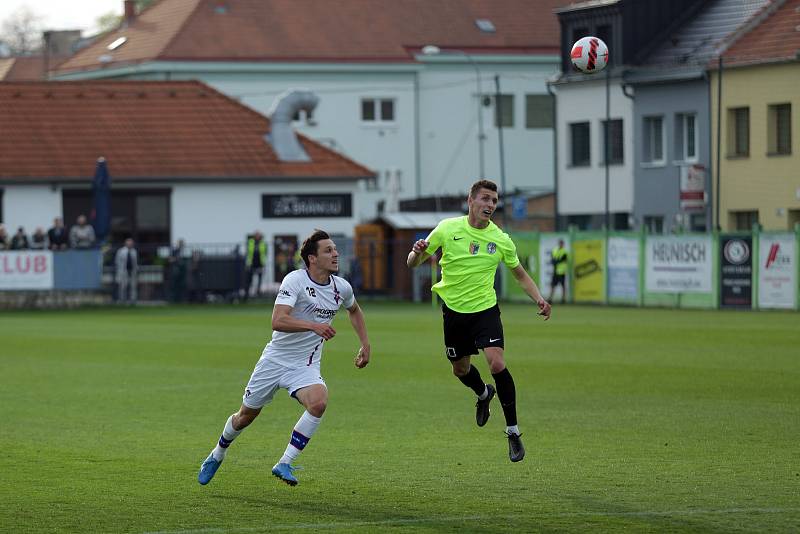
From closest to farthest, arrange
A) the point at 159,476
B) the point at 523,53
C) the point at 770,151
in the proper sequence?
the point at 159,476, the point at 770,151, the point at 523,53

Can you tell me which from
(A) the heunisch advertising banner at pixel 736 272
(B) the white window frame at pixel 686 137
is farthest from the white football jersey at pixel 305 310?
(B) the white window frame at pixel 686 137

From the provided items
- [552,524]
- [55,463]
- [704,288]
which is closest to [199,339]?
[704,288]

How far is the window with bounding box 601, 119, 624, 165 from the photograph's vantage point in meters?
55.9

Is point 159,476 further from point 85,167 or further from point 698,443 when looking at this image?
point 85,167

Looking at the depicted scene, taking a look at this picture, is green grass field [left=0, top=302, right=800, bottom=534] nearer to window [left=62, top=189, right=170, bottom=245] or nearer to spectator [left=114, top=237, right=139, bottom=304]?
spectator [left=114, top=237, right=139, bottom=304]

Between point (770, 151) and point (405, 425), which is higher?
point (770, 151)

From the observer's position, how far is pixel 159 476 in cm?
1233

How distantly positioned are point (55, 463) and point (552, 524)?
480cm

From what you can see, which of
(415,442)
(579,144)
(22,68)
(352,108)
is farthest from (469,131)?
(415,442)

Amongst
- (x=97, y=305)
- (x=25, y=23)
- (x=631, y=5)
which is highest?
(x=25, y=23)

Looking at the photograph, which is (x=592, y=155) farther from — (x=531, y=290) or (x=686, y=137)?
(x=531, y=290)

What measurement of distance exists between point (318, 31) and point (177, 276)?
2716cm

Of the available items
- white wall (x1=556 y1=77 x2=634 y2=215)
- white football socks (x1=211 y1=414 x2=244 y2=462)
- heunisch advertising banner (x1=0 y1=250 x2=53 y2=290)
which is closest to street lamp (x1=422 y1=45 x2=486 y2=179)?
white wall (x1=556 y1=77 x2=634 y2=215)

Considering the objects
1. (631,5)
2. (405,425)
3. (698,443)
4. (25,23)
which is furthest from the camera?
(25,23)
